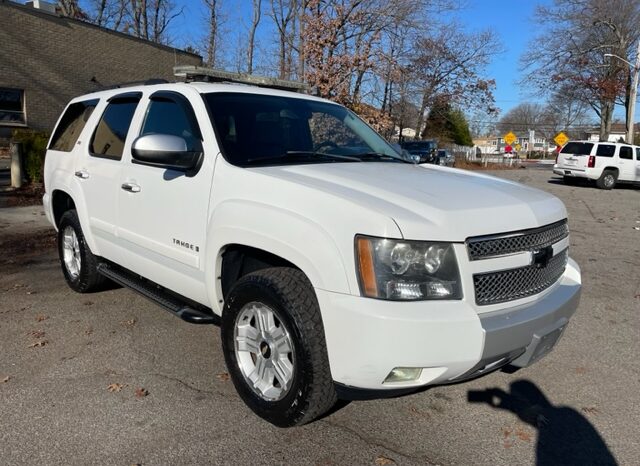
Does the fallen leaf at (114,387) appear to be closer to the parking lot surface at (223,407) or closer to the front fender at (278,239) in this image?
the parking lot surface at (223,407)

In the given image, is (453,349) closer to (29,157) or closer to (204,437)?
(204,437)

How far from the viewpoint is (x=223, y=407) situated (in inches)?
126

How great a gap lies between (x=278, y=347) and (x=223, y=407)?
2.05 ft

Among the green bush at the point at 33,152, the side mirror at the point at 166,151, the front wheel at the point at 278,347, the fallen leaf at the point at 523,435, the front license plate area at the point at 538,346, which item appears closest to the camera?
the front wheel at the point at 278,347

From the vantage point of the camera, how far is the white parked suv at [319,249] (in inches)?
97.3

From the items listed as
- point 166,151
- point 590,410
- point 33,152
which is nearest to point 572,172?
point 33,152

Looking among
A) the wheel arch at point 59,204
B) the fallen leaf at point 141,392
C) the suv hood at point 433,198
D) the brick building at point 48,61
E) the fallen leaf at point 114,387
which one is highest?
the brick building at point 48,61

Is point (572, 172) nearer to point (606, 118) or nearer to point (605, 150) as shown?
point (605, 150)

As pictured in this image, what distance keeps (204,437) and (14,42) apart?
75.1 feet

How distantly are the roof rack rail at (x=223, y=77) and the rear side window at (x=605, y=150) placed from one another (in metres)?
19.5

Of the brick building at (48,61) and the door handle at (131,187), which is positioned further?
the brick building at (48,61)

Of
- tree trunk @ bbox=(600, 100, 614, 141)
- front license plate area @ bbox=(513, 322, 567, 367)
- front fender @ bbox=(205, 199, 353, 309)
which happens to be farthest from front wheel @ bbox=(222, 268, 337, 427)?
tree trunk @ bbox=(600, 100, 614, 141)

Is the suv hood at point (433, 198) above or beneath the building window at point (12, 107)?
beneath

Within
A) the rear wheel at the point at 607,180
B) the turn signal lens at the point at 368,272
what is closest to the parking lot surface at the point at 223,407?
the turn signal lens at the point at 368,272
